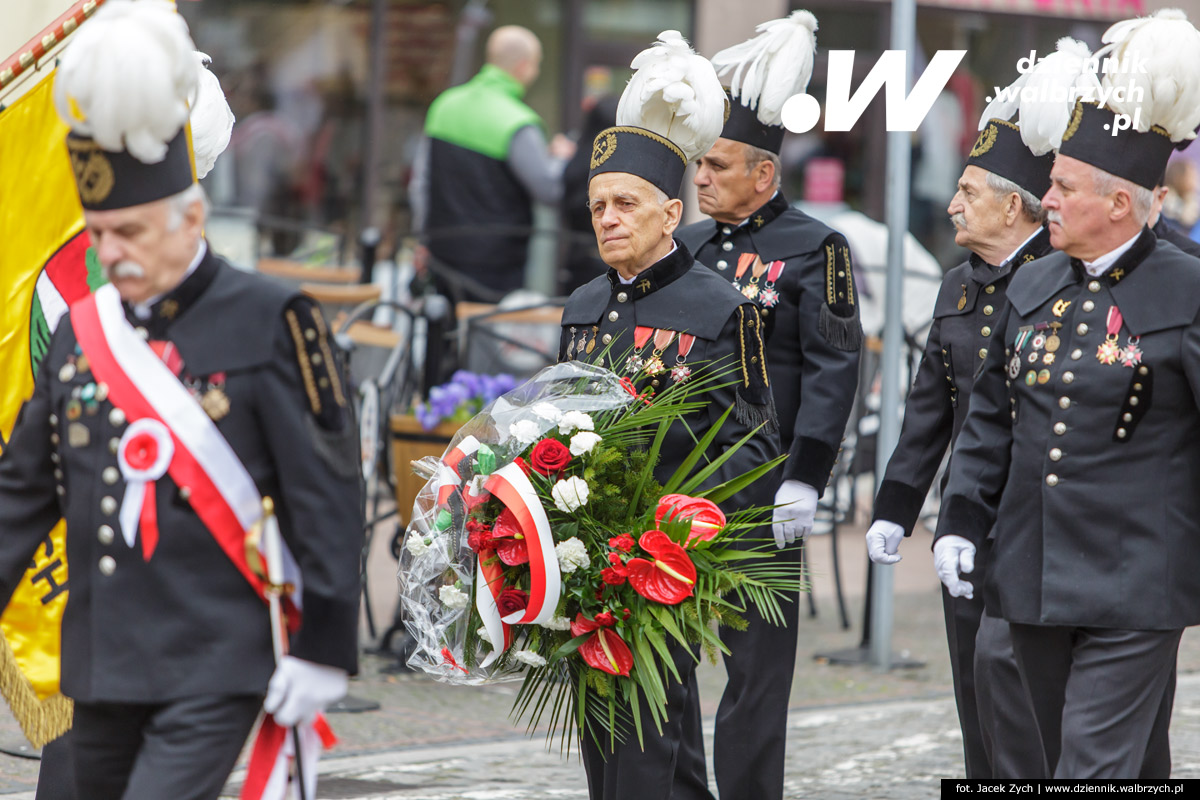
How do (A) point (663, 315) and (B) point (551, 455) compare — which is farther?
(A) point (663, 315)

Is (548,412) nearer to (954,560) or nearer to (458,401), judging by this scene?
(954,560)

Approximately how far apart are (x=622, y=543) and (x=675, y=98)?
1266 mm

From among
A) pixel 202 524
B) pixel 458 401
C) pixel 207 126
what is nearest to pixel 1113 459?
pixel 202 524

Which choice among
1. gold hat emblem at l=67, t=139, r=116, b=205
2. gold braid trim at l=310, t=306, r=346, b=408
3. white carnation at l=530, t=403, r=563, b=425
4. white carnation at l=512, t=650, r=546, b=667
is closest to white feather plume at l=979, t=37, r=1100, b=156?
white carnation at l=530, t=403, r=563, b=425

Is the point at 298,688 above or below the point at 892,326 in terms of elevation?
below

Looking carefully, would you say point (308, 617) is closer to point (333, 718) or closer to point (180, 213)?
point (180, 213)

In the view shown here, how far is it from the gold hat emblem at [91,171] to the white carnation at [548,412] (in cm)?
137

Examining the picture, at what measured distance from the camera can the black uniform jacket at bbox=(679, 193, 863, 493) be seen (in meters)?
5.24

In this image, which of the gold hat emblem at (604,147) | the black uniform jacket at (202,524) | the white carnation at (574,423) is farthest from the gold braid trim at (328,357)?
the gold hat emblem at (604,147)

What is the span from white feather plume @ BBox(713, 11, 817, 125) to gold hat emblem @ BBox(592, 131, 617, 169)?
32.3 inches

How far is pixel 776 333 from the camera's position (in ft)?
17.8

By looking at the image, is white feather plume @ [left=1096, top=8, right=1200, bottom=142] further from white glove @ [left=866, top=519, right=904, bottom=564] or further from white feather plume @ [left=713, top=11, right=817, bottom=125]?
white feather plume @ [left=713, top=11, right=817, bottom=125]

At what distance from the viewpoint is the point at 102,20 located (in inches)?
128

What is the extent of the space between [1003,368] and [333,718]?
9.70ft
